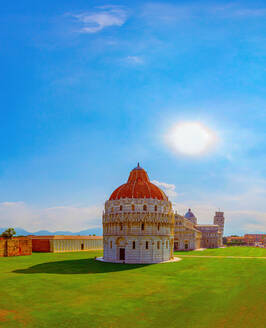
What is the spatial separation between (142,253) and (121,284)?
2263cm

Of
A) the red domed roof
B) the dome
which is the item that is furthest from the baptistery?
the dome

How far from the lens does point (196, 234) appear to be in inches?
3915

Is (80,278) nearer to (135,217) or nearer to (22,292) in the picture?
(22,292)

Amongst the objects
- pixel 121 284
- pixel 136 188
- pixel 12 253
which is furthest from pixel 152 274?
pixel 12 253

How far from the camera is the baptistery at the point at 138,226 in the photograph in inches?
2128

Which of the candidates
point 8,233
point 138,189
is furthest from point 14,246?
point 138,189

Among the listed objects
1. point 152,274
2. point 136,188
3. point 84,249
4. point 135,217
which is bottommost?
point 84,249

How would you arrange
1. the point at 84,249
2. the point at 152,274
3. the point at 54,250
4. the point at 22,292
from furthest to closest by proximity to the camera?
the point at 84,249 → the point at 54,250 → the point at 152,274 → the point at 22,292

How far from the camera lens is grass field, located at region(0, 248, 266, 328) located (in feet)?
63.0

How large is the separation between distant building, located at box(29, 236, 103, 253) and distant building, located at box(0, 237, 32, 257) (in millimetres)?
10863

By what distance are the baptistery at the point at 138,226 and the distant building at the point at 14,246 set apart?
19654mm

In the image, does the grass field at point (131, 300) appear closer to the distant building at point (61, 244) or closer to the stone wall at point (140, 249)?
the stone wall at point (140, 249)

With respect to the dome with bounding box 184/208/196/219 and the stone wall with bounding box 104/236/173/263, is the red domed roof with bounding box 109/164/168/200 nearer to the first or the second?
Answer: the stone wall with bounding box 104/236/173/263

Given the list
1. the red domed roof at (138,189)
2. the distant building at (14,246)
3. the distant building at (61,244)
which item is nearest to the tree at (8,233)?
the distant building at (14,246)
